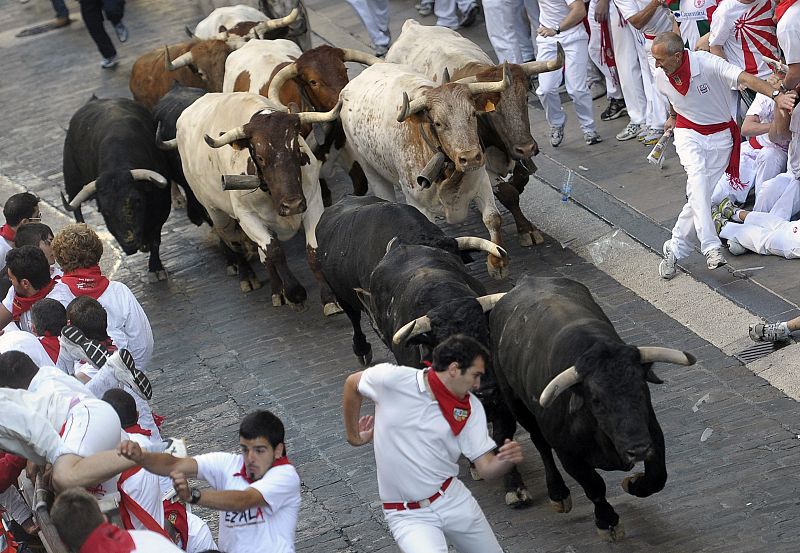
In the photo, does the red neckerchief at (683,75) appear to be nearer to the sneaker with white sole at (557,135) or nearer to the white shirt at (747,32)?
the white shirt at (747,32)

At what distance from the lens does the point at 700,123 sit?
10.6 m

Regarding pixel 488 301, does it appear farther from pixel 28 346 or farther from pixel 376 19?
pixel 376 19

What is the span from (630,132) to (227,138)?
14.7 feet

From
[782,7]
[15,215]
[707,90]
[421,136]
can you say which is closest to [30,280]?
[15,215]

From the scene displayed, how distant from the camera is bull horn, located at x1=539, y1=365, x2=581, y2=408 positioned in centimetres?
694

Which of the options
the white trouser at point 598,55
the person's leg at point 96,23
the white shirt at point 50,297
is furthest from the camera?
the person's leg at point 96,23

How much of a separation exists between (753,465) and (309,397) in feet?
11.9

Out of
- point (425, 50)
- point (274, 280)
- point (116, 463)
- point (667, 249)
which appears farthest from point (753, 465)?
point (425, 50)

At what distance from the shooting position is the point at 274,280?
12.3 meters

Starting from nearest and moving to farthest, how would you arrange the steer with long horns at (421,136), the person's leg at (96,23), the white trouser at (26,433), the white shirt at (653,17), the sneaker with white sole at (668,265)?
1. the white trouser at (26,433)
2. the sneaker with white sole at (668,265)
3. the steer with long horns at (421,136)
4. the white shirt at (653,17)
5. the person's leg at (96,23)

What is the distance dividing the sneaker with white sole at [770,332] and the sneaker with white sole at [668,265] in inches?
52.2

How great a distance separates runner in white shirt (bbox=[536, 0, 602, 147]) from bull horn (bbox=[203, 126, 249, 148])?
3.71 m

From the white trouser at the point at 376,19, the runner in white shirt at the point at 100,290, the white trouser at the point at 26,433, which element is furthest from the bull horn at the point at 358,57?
the white trouser at the point at 26,433

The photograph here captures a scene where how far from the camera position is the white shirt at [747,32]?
1172 cm
